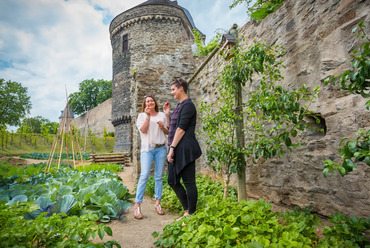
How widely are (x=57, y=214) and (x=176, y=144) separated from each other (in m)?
1.33

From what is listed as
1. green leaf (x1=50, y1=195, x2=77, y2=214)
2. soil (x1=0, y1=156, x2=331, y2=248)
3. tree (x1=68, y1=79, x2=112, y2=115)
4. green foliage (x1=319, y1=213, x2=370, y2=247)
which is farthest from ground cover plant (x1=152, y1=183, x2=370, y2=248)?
tree (x1=68, y1=79, x2=112, y2=115)

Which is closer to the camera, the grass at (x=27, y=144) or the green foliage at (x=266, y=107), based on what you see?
the green foliage at (x=266, y=107)

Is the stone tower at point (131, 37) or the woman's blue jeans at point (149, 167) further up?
the stone tower at point (131, 37)

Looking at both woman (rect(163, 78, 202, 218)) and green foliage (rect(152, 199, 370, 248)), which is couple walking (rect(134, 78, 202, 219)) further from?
green foliage (rect(152, 199, 370, 248))

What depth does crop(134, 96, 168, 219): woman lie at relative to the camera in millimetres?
3110

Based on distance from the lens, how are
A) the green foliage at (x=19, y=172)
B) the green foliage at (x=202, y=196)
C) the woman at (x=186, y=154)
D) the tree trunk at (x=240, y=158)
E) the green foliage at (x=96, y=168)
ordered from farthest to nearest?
the green foliage at (x=96, y=168) < the green foliage at (x=19, y=172) < the green foliage at (x=202, y=196) < the tree trunk at (x=240, y=158) < the woman at (x=186, y=154)

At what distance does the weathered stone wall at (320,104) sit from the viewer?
1.93 metres

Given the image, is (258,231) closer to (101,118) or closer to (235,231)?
(235,231)

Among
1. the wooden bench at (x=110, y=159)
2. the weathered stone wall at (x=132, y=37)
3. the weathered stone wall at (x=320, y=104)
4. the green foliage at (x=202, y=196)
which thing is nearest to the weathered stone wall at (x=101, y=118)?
the weathered stone wall at (x=132, y=37)

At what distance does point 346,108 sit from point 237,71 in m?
1.33

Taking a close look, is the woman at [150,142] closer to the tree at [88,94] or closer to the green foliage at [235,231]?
the green foliage at [235,231]

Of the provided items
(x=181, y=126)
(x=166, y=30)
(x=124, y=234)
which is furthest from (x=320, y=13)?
(x=166, y=30)

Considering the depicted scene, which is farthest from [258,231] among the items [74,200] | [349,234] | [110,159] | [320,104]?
[110,159]

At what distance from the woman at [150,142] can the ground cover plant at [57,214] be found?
46cm
